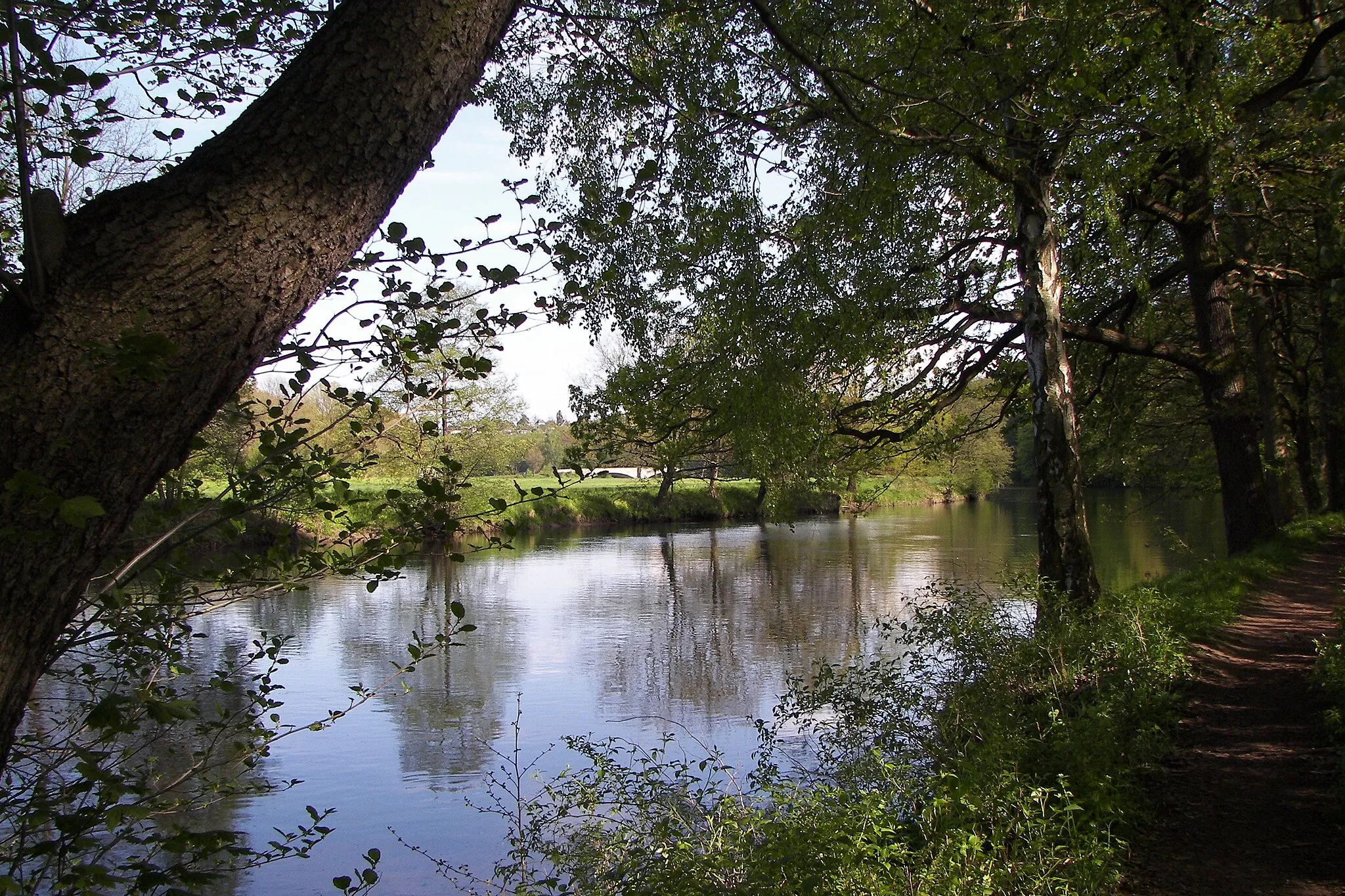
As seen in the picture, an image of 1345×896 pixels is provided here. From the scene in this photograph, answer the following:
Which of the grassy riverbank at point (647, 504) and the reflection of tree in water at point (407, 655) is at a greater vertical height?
the grassy riverbank at point (647, 504)

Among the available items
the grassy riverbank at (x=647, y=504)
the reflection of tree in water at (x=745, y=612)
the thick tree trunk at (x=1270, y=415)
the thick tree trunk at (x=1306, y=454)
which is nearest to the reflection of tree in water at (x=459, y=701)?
the reflection of tree in water at (x=745, y=612)

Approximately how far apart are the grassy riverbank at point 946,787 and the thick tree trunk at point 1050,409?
0.62 metres


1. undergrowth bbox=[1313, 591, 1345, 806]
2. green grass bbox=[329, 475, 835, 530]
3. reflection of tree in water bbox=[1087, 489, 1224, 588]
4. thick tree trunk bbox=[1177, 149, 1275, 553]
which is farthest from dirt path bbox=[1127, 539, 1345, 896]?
green grass bbox=[329, 475, 835, 530]

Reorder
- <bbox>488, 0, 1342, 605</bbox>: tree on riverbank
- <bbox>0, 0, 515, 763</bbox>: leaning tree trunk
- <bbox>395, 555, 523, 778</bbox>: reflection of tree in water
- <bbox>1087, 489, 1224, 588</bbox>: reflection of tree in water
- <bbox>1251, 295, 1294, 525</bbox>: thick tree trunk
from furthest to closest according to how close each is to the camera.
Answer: <bbox>1087, 489, 1224, 588</bbox>: reflection of tree in water → <bbox>1251, 295, 1294, 525</bbox>: thick tree trunk → <bbox>395, 555, 523, 778</bbox>: reflection of tree in water → <bbox>488, 0, 1342, 605</bbox>: tree on riverbank → <bbox>0, 0, 515, 763</bbox>: leaning tree trunk

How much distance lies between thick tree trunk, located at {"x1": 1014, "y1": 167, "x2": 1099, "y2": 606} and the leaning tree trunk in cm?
737

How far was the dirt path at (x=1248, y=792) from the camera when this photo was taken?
3.99 metres

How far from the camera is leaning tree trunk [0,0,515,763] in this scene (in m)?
1.55

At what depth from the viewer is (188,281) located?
5.62ft

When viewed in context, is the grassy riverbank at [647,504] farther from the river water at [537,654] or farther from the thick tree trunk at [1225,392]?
the thick tree trunk at [1225,392]

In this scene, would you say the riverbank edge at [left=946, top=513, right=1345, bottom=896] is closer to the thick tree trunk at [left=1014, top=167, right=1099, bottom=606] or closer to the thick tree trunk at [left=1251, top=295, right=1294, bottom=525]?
the thick tree trunk at [left=1014, top=167, right=1099, bottom=606]

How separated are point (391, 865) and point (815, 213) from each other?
6.67 m

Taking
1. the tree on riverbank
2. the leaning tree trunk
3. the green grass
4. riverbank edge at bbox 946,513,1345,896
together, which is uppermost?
the tree on riverbank

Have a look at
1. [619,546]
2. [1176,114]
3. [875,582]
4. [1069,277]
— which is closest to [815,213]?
[1176,114]

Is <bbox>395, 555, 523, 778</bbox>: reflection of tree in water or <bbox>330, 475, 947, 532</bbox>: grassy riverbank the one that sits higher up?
<bbox>330, 475, 947, 532</bbox>: grassy riverbank
